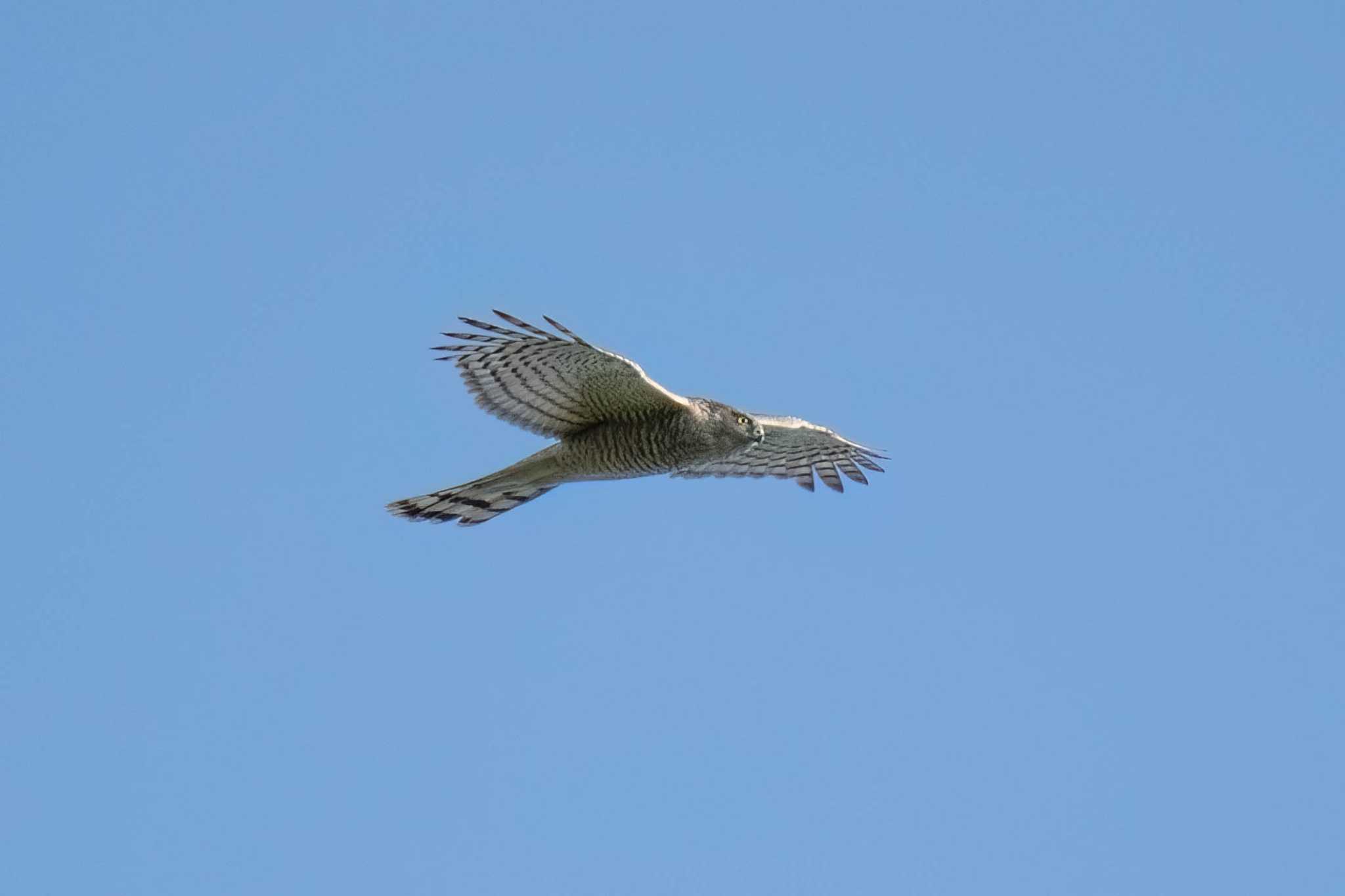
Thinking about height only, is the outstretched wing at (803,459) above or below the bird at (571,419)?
above

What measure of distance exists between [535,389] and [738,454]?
187 centimetres

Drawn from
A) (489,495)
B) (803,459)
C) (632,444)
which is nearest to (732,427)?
(632,444)

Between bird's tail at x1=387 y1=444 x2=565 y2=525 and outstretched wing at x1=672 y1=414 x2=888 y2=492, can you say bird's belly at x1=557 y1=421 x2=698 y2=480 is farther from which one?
outstretched wing at x1=672 y1=414 x2=888 y2=492

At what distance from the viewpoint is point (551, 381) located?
42.8 feet

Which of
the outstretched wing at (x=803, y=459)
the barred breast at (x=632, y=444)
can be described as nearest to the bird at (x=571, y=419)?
the barred breast at (x=632, y=444)

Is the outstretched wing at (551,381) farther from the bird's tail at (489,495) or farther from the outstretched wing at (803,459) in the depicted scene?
the outstretched wing at (803,459)

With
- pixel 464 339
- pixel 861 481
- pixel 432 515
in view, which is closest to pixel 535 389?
pixel 464 339

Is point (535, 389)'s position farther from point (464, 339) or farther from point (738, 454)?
point (738, 454)

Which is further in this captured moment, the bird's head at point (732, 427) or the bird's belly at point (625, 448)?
the bird's head at point (732, 427)

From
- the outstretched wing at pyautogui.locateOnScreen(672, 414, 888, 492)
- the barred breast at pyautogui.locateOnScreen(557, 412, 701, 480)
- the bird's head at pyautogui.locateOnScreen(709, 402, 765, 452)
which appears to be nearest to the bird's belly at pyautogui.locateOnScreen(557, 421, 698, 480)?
the barred breast at pyautogui.locateOnScreen(557, 412, 701, 480)

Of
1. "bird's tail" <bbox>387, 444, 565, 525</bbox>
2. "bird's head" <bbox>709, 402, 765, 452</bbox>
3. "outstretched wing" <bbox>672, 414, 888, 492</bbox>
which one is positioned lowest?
"bird's tail" <bbox>387, 444, 565, 525</bbox>

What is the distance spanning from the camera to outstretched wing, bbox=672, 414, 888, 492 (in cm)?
1574

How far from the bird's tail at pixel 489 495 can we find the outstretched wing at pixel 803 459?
186 cm

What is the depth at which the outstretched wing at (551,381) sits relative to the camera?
12.6m
